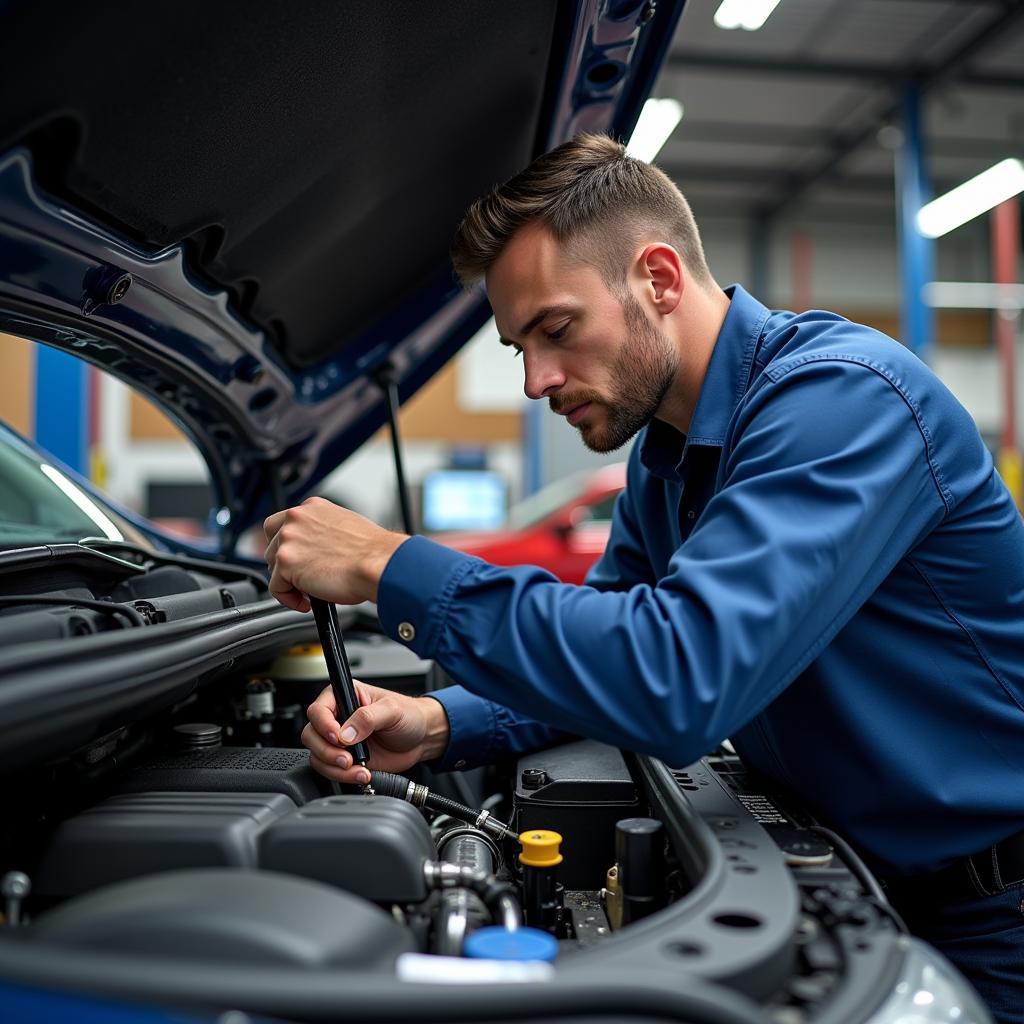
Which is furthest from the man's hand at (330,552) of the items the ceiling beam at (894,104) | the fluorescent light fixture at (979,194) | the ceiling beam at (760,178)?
the ceiling beam at (760,178)

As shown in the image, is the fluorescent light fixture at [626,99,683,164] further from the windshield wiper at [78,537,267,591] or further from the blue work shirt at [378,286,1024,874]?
the blue work shirt at [378,286,1024,874]

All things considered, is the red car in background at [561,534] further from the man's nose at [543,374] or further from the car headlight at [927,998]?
the car headlight at [927,998]

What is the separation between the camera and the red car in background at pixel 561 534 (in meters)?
5.50

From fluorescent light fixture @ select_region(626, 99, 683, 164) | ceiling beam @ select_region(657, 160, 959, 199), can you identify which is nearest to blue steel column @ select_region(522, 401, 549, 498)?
fluorescent light fixture @ select_region(626, 99, 683, 164)

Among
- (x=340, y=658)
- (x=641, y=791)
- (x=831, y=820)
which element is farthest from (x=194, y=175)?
(x=831, y=820)

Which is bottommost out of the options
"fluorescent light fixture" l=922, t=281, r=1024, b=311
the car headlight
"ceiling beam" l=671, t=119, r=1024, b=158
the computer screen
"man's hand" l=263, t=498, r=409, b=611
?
the car headlight

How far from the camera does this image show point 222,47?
0.95m

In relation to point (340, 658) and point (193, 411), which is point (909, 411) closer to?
point (340, 658)

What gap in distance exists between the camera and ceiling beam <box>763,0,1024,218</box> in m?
7.45

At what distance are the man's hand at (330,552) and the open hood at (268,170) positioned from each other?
400 mm

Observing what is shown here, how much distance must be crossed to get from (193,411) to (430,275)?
1.56 feet

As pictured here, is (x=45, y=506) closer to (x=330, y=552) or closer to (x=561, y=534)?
(x=330, y=552)

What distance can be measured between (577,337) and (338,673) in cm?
49

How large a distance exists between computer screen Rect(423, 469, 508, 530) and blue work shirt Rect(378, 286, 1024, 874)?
7.47 m
